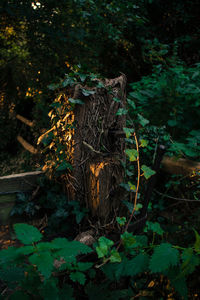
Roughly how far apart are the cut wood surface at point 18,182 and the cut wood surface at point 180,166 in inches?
57.8

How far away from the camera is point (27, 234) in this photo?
3.26 ft

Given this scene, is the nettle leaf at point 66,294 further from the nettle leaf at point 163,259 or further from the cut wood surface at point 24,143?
the cut wood surface at point 24,143

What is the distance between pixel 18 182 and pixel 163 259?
1949mm

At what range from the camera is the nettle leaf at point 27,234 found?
0.96 m

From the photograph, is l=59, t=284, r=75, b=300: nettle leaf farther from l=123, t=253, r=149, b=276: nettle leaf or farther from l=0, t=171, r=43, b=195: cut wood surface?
l=0, t=171, r=43, b=195: cut wood surface

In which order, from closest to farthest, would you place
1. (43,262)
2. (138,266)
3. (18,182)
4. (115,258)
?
(43,262), (138,266), (115,258), (18,182)

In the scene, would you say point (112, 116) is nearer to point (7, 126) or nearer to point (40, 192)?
point (40, 192)

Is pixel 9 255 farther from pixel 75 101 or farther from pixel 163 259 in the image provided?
pixel 75 101

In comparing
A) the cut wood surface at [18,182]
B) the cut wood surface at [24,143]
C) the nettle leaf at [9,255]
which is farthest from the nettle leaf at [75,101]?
the cut wood surface at [24,143]

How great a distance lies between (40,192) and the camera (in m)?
2.59

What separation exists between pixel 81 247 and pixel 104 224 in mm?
926

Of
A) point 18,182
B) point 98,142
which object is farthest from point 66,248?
point 18,182

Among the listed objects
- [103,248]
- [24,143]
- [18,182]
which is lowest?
[24,143]

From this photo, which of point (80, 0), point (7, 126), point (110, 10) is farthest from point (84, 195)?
point (7, 126)
